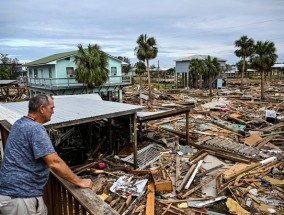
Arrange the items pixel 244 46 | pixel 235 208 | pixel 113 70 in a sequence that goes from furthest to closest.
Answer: pixel 244 46, pixel 113 70, pixel 235 208

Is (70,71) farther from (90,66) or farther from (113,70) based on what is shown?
(90,66)

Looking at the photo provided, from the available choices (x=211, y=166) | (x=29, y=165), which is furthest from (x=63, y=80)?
(x=29, y=165)

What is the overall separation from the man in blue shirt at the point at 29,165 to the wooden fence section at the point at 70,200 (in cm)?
12

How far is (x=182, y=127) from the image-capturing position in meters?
18.4

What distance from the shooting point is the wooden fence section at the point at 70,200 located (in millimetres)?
1998

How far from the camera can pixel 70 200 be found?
243cm

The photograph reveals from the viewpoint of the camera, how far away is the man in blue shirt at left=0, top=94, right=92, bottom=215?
7.48ft

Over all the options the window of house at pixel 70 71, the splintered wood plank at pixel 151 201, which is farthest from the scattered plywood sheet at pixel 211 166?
the window of house at pixel 70 71

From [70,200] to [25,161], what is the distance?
23.2 inches

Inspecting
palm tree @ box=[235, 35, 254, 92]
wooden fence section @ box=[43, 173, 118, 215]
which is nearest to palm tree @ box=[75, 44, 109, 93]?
wooden fence section @ box=[43, 173, 118, 215]

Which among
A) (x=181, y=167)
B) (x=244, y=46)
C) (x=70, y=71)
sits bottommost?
(x=181, y=167)

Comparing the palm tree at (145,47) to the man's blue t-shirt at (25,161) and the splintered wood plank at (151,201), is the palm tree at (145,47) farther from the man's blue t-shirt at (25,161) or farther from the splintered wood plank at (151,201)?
the man's blue t-shirt at (25,161)

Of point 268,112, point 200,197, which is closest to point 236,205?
point 200,197

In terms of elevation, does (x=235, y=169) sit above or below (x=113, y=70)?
below
